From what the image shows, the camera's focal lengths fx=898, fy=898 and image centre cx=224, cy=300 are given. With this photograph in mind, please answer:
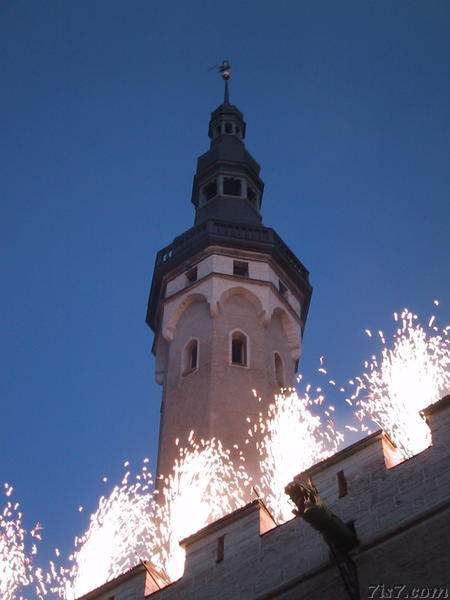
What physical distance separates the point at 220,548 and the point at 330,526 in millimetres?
2400

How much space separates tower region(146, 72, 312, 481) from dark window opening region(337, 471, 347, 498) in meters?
13.3

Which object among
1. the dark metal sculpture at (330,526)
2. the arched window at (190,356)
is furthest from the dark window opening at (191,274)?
the dark metal sculpture at (330,526)

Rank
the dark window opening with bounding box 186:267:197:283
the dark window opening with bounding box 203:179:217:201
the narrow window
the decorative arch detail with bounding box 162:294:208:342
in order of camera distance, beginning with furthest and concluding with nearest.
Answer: the dark window opening with bounding box 203:179:217:201 < the narrow window < the dark window opening with bounding box 186:267:197:283 < the decorative arch detail with bounding box 162:294:208:342

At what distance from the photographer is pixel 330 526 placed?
1120 cm

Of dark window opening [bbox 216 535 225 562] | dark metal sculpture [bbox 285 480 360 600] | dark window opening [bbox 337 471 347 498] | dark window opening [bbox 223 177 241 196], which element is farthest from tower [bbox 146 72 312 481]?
dark metal sculpture [bbox 285 480 360 600]

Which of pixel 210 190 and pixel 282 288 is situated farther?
pixel 210 190

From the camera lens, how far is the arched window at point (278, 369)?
30.3m

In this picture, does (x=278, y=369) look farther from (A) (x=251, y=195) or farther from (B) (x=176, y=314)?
(A) (x=251, y=195)

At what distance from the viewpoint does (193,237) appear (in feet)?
115

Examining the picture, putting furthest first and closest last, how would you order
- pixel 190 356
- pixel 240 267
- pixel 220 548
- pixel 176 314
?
1. pixel 240 267
2. pixel 176 314
3. pixel 190 356
4. pixel 220 548

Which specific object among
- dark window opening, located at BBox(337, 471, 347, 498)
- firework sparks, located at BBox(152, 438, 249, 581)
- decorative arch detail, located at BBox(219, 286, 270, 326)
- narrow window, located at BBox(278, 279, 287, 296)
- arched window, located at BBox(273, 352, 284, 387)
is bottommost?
dark window opening, located at BBox(337, 471, 347, 498)

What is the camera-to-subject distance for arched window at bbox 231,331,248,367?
3016 cm

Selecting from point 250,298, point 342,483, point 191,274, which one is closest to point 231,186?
point 191,274

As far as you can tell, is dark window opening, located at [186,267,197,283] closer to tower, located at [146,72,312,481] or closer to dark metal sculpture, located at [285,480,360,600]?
tower, located at [146,72,312,481]
